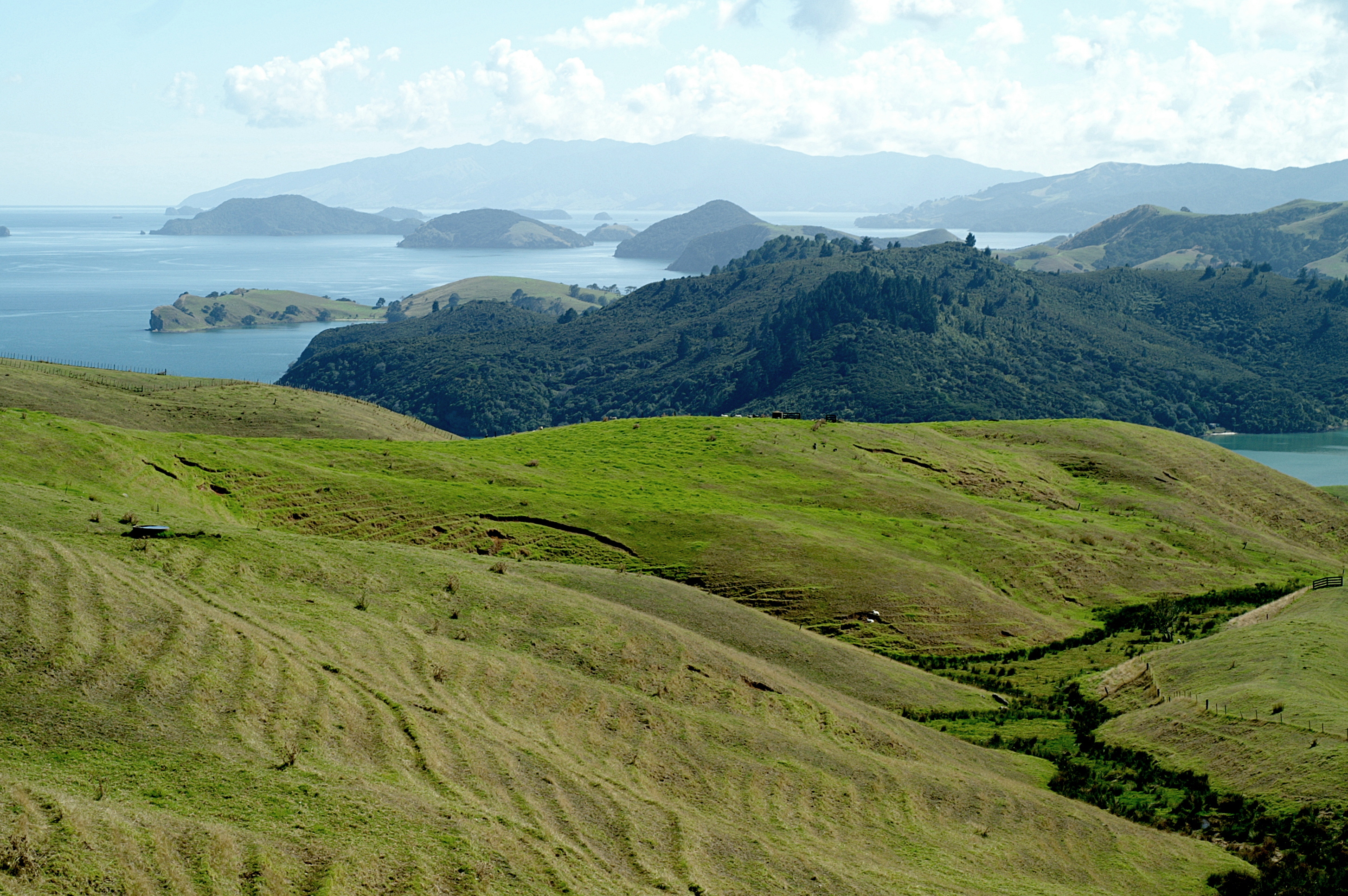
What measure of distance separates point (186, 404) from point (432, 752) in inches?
3185

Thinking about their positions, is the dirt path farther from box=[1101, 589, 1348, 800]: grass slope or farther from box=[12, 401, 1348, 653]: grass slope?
box=[12, 401, 1348, 653]: grass slope

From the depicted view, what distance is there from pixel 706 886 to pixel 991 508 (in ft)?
240

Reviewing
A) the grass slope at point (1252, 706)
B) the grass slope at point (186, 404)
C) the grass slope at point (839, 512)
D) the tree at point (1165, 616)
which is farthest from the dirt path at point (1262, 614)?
→ the grass slope at point (186, 404)

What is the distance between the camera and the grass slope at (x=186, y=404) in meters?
86.2

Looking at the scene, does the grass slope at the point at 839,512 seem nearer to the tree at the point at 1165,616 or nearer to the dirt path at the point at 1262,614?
Answer: the tree at the point at 1165,616

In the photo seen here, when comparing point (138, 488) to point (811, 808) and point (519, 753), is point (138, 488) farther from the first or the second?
point (811, 808)

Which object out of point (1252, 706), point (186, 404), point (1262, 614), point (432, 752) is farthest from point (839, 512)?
point (186, 404)

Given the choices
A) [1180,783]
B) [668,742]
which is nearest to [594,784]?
[668,742]

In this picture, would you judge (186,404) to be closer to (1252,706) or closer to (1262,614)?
(1252,706)

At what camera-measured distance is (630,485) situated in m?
81.9

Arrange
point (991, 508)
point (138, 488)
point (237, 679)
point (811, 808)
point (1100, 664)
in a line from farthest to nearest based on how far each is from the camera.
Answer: point (991, 508) < point (1100, 664) < point (138, 488) < point (811, 808) < point (237, 679)

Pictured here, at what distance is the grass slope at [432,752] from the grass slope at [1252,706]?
585 cm

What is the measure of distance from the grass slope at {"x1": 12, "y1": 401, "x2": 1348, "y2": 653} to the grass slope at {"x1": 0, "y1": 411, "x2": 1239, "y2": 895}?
14192mm

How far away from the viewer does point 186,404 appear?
96875 millimetres
